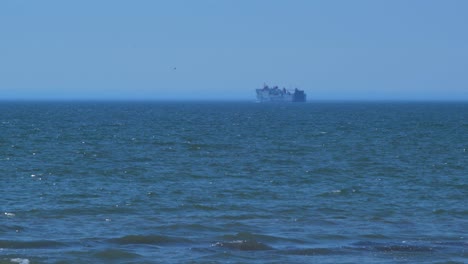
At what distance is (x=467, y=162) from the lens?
143 feet

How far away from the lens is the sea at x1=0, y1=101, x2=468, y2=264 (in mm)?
20125

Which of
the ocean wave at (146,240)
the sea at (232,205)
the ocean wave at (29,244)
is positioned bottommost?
the sea at (232,205)

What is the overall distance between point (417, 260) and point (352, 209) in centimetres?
766

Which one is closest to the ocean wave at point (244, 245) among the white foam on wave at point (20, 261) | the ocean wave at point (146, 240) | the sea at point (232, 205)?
the sea at point (232, 205)

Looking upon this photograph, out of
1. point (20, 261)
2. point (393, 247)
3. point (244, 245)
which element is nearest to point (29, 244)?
point (20, 261)

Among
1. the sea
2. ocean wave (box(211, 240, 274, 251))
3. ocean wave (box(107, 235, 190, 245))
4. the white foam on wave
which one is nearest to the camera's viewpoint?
the white foam on wave

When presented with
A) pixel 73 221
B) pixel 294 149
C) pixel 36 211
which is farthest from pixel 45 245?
pixel 294 149

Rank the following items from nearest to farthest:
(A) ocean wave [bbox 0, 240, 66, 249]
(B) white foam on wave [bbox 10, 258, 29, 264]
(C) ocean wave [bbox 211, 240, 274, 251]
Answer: (B) white foam on wave [bbox 10, 258, 29, 264]
(A) ocean wave [bbox 0, 240, 66, 249]
(C) ocean wave [bbox 211, 240, 274, 251]

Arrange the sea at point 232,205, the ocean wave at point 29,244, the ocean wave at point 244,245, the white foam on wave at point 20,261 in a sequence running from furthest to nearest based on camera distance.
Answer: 1. the ocean wave at point 244,245
2. the ocean wave at point 29,244
3. the sea at point 232,205
4. the white foam on wave at point 20,261

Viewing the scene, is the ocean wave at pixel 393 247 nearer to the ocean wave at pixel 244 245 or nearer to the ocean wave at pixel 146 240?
the ocean wave at pixel 244 245

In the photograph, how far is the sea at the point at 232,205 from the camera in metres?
20.1

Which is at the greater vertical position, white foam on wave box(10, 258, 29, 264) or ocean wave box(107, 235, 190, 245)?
white foam on wave box(10, 258, 29, 264)

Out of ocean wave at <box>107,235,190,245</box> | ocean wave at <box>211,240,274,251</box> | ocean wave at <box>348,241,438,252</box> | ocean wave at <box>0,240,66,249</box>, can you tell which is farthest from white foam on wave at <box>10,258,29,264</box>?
ocean wave at <box>348,241,438,252</box>

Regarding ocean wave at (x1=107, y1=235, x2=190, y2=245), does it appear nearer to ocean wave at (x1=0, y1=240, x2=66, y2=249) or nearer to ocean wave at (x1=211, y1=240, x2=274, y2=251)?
ocean wave at (x1=211, y1=240, x2=274, y2=251)
